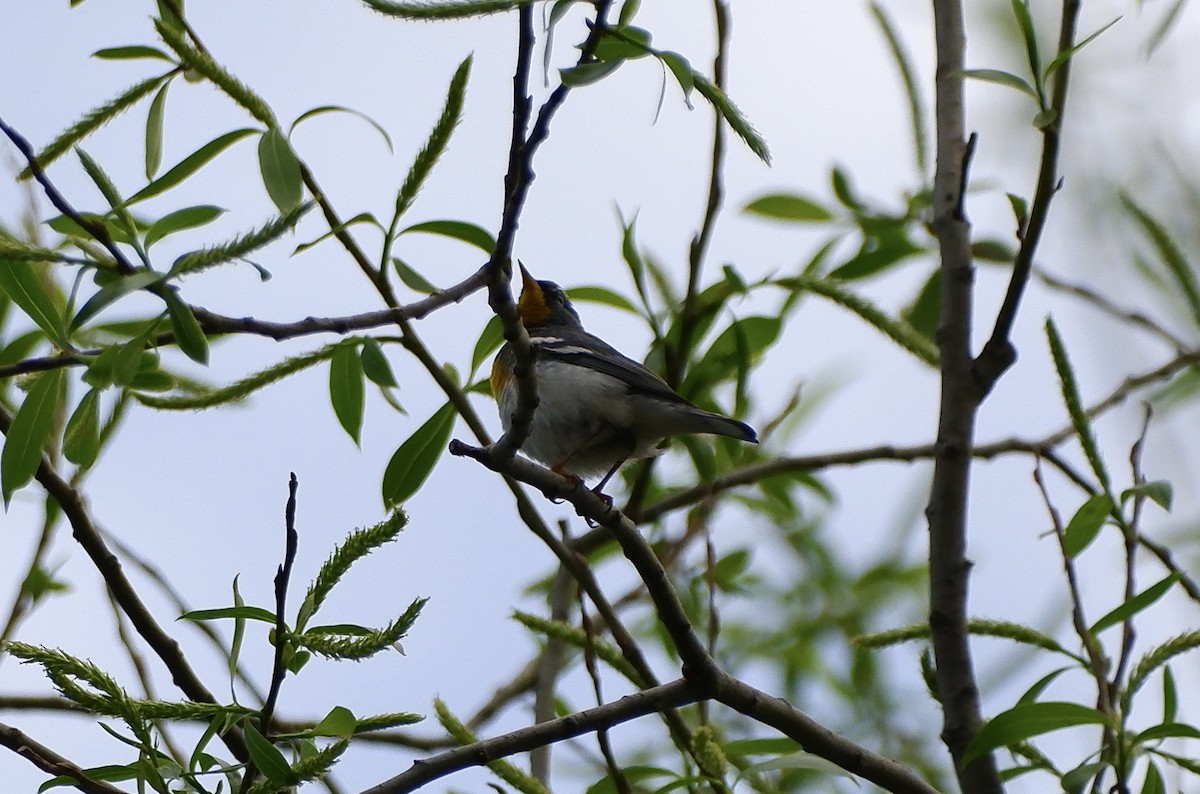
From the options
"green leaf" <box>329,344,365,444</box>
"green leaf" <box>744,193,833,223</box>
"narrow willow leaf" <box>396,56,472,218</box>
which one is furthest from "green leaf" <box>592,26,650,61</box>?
"green leaf" <box>744,193,833,223</box>

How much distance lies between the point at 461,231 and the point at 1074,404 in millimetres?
1722

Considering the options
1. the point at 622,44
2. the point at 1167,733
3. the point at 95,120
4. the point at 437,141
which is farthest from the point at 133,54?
the point at 1167,733

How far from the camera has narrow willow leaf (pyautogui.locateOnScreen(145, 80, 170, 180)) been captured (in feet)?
10.5

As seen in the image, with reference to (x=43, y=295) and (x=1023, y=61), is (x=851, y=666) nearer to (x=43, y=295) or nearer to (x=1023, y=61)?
(x=1023, y=61)

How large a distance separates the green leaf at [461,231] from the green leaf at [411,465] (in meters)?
0.60

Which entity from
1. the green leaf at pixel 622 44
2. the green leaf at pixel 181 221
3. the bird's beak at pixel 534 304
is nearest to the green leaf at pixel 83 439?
the green leaf at pixel 181 221

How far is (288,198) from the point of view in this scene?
2.75 metres

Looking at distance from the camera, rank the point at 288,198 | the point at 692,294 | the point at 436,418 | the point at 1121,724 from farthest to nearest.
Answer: the point at 692,294
the point at 436,418
the point at 288,198
the point at 1121,724

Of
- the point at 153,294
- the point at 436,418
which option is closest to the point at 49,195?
the point at 153,294

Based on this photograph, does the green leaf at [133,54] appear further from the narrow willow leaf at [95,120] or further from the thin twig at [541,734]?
the thin twig at [541,734]

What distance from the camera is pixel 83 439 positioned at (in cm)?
317

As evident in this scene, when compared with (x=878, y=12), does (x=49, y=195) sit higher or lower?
lower

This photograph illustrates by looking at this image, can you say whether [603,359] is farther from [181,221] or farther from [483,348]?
[181,221]

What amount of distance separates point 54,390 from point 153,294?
528 millimetres
